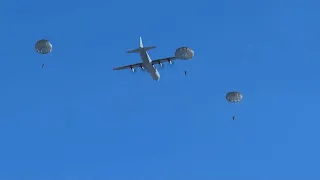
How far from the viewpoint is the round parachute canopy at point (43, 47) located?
4136 inches

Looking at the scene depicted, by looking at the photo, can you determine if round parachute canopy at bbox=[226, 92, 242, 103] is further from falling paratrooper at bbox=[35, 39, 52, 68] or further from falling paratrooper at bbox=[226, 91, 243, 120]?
falling paratrooper at bbox=[35, 39, 52, 68]

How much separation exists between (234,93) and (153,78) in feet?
114

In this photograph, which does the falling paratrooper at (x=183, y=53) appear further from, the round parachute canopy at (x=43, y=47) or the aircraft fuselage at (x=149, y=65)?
the aircraft fuselage at (x=149, y=65)

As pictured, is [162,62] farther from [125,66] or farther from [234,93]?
[234,93]

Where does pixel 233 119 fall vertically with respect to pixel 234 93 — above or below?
below

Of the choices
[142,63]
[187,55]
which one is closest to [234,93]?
[187,55]

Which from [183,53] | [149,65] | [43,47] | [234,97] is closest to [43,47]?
[43,47]

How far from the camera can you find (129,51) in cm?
14012

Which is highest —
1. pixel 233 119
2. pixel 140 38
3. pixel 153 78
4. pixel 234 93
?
pixel 140 38

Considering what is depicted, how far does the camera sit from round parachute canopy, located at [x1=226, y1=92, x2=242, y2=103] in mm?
112000

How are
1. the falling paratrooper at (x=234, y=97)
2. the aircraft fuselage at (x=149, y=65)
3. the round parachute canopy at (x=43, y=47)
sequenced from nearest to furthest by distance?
the round parachute canopy at (x=43, y=47) < the falling paratrooper at (x=234, y=97) < the aircraft fuselage at (x=149, y=65)

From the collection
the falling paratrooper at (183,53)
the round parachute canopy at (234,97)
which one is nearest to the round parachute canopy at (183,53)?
the falling paratrooper at (183,53)

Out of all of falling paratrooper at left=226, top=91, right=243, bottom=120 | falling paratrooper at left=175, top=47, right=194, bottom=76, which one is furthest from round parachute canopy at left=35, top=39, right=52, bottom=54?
falling paratrooper at left=226, top=91, right=243, bottom=120

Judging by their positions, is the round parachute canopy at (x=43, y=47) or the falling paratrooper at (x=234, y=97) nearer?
the round parachute canopy at (x=43, y=47)
